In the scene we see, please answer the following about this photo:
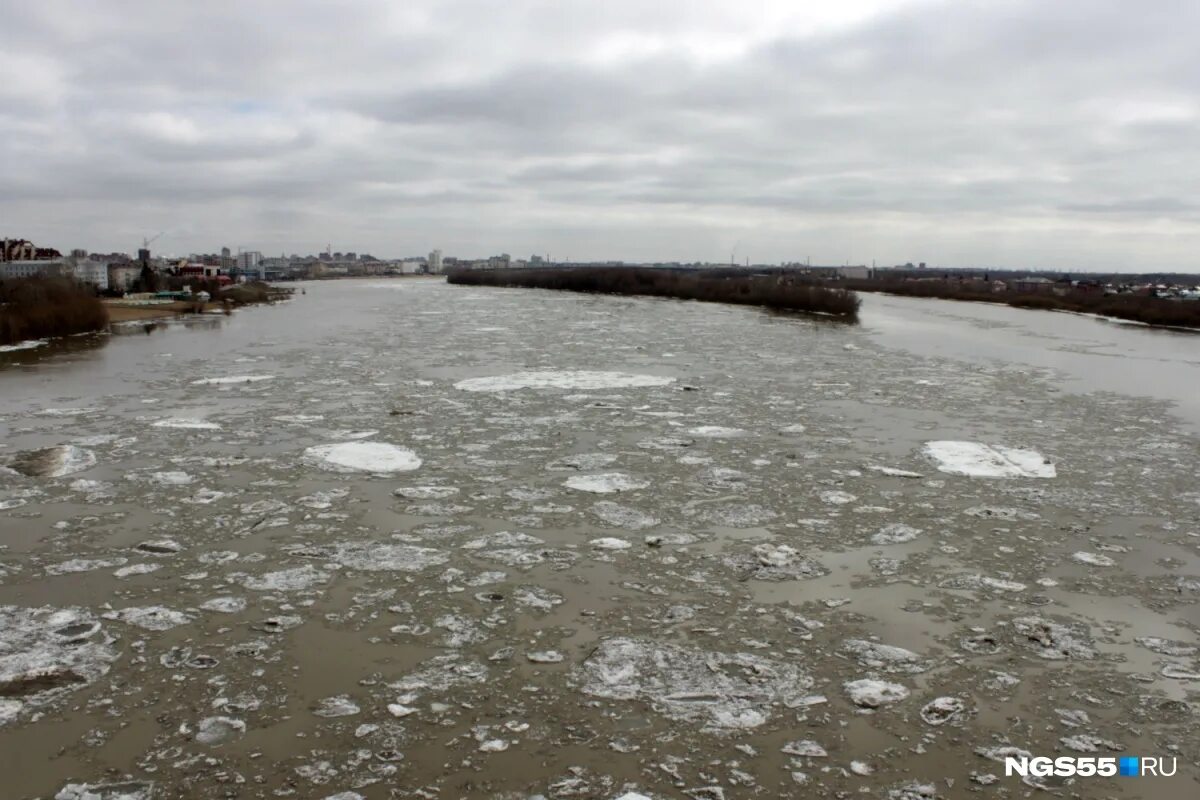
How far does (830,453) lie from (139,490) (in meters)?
6.36

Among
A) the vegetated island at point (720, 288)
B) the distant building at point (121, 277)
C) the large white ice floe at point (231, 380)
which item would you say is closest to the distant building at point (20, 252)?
the distant building at point (121, 277)

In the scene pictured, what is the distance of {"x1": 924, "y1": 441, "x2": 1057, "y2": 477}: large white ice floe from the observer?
25.1 ft

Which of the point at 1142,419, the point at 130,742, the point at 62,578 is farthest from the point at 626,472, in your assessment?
the point at 1142,419

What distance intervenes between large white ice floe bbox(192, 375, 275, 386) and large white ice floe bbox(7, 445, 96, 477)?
495 centimetres

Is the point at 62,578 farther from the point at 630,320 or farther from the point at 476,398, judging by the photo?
the point at 630,320

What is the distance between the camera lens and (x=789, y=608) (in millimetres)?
4590

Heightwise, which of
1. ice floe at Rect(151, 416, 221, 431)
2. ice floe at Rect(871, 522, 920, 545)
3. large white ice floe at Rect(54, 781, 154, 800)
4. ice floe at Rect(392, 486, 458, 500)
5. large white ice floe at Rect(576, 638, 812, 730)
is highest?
ice floe at Rect(151, 416, 221, 431)

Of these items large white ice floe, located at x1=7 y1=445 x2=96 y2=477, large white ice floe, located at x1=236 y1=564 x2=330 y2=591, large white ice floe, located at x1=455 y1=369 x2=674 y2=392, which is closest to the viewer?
large white ice floe, located at x1=236 y1=564 x2=330 y2=591

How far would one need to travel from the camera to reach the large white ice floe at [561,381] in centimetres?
1275

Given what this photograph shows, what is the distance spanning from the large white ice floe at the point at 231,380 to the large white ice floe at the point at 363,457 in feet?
19.2

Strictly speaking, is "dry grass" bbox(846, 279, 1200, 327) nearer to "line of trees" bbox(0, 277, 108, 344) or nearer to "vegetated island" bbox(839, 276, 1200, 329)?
"vegetated island" bbox(839, 276, 1200, 329)

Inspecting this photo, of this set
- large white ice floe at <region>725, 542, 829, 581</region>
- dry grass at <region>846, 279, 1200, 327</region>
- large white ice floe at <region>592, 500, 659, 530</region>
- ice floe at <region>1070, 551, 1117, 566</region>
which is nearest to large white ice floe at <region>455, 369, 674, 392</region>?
large white ice floe at <region>592, 500, 659, 530</region>

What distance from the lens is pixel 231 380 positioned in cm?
1366

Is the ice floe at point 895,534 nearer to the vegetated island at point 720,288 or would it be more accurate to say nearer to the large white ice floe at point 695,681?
the large white ice floe at point 695,681
